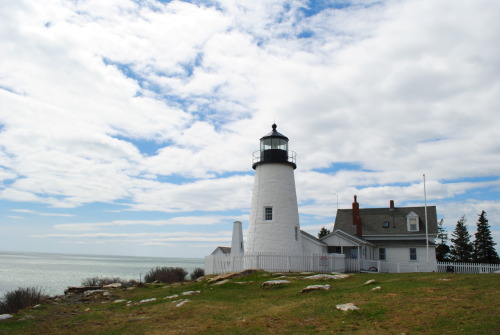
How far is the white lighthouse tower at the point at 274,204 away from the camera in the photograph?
26.5 m

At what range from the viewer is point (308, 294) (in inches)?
588

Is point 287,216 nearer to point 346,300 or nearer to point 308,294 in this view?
point 308,294

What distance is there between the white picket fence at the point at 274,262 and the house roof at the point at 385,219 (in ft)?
34.4

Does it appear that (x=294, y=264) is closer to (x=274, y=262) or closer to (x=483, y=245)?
(x=274, y=262)

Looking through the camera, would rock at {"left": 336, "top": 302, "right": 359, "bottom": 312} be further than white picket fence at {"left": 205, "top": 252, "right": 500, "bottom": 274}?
No

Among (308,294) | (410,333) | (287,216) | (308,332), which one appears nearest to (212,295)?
(308,294)

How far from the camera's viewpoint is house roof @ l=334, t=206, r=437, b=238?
3541 cm

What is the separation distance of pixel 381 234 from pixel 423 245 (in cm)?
350

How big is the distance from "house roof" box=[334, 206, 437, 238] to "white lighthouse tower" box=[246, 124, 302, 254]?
435 inches

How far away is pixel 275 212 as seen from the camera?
26688 mm

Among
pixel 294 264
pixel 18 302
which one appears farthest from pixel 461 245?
pixel 18 302

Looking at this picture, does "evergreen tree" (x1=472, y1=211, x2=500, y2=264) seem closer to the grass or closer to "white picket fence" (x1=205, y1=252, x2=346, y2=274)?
"white picket fence" (x1=205, y1=252, x2=346, y2=274)

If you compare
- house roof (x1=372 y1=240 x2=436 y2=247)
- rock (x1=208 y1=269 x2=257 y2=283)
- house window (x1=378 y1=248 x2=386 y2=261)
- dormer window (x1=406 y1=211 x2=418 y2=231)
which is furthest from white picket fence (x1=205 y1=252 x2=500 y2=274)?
dormer window (x1=406 y1=211 x2=418 y2=231)

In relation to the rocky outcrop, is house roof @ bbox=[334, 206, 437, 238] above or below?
above
